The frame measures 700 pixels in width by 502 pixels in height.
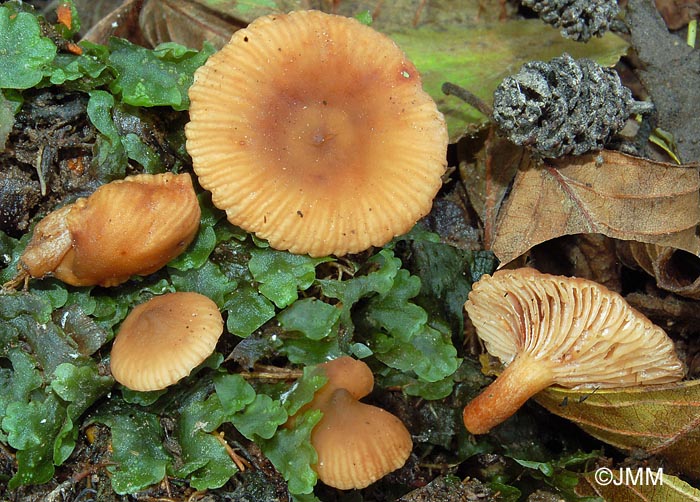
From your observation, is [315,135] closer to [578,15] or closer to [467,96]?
[467,96]

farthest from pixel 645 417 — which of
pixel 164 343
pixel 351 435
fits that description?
pixel 164 343

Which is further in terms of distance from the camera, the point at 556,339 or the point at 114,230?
the point at 556,339

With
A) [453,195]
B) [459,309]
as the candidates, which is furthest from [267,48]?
[459,309]

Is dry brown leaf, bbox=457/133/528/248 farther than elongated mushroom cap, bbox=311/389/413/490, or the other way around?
dry brown leaf, bbox=457/133/528/248

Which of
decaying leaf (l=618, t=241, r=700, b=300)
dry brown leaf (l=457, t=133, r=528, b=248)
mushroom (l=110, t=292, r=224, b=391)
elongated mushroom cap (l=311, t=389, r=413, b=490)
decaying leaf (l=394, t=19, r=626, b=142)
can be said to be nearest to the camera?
mushroom (l=110, t=292, r=224, b=391)

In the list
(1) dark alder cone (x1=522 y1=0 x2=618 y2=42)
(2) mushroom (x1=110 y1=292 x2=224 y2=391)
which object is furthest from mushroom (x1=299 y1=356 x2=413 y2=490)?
(1) dark alder cone (x1=522 y1=0 x2=618 y2=42)

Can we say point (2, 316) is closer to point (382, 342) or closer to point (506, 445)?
point (382, 342)

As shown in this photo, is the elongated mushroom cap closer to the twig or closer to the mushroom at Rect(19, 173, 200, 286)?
the mushroom at Rect(19, 173, 200, 286)
